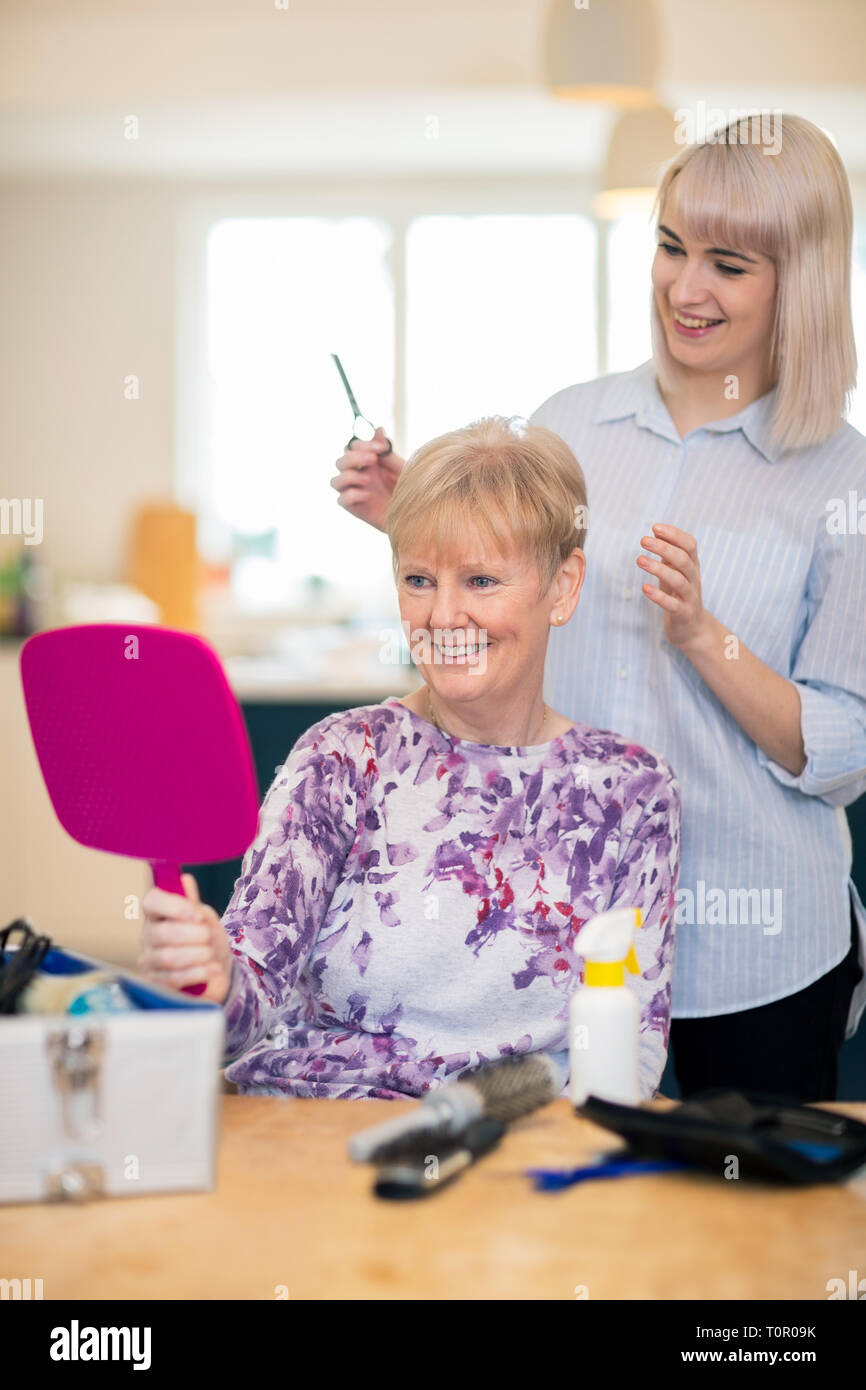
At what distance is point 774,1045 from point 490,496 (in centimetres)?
72

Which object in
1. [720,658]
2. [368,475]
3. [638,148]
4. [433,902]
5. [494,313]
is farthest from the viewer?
[494,313]

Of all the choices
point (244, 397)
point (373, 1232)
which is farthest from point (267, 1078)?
point (244, 397)

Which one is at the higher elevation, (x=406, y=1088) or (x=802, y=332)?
(x=802, y=332)

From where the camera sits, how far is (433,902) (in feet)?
4.53

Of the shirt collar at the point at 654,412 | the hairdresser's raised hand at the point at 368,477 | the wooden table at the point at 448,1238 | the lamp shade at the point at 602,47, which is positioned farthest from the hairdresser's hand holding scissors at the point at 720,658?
the lamp shade at the point at 602,47

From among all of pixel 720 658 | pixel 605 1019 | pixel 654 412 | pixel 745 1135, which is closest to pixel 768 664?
pixel 720 658

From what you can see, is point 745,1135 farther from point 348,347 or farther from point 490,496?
point 348,347

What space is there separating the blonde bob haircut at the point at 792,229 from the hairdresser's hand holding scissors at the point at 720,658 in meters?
0.24

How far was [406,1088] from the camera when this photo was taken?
132 centimetres

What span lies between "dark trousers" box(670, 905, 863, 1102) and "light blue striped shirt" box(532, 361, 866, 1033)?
3 cm

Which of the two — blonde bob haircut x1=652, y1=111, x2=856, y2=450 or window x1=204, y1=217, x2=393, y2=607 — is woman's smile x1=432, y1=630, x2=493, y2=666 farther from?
window x1=204, y1=217, x2=393, y2=607

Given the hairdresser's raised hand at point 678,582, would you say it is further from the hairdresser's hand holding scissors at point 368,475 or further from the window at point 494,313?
the window at point 494,313

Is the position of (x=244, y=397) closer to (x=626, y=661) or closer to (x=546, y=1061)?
(x=626, y=661)
